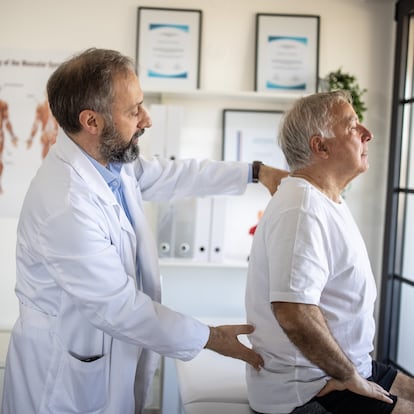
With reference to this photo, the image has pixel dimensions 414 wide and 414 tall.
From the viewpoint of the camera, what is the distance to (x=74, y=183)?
4.54 ft

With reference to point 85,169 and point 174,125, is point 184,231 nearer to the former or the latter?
point 174,125

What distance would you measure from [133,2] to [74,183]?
178 cm

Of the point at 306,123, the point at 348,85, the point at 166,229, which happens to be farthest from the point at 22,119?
the point at 306,123

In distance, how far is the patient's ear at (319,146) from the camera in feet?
4.69

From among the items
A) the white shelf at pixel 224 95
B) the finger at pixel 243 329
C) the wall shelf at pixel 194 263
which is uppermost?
the white shelf at pixel 224 95

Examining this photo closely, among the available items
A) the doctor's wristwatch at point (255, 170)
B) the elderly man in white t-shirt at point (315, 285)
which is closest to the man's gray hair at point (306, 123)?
the elderly man in white t-shirt at point (315, 285)

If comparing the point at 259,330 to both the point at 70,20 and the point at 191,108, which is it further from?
the point at 70,20

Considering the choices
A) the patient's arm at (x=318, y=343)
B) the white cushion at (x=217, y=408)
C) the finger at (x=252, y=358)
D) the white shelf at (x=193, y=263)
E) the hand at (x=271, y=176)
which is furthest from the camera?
the white shelf at (x=193, y=263)

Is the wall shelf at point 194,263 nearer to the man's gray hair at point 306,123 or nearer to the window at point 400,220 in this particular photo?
the window at point 400,220

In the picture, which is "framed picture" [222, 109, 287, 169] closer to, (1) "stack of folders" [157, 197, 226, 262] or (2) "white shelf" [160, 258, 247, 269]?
(1) "stack of folders" [157, 197, 226, 262]

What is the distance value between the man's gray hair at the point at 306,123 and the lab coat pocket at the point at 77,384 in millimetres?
747

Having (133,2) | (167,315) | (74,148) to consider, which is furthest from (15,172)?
(167,315)

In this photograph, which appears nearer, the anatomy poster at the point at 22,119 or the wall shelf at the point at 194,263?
the wall shelf at the point at 194,263

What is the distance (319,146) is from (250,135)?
1.48 meters
